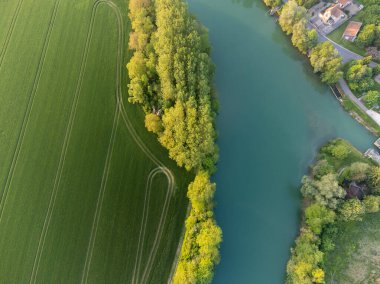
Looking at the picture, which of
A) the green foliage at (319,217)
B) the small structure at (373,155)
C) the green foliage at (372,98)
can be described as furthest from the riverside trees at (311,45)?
the green foliage at (319,217)

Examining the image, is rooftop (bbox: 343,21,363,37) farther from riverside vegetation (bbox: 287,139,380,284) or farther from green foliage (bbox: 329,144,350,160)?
riverside vegetation (bbox: 287,139,380,284)

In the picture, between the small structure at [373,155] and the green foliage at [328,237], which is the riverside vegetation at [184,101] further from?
the small structure at [373,155]

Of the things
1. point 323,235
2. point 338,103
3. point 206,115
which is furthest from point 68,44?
point 323,235

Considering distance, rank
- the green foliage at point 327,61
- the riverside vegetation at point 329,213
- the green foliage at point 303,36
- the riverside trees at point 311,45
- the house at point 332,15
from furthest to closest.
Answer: the house at point 332,15 < the green foliage at point 303,36 < the riverside trees at point 311,45 < the green foliage at point 327,61 < the riverside vegetation at point 329,213

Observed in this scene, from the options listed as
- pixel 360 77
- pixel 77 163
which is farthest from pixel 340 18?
pixel 77 163

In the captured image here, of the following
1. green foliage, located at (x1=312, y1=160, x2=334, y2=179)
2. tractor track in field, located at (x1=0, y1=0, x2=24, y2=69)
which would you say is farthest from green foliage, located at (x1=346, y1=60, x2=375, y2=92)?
tractor track in field, located at (x1=0, y1=0, x2=24, y2=69)
